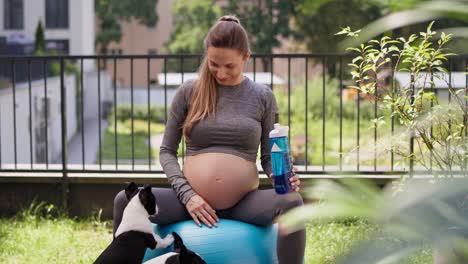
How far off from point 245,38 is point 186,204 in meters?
0.81

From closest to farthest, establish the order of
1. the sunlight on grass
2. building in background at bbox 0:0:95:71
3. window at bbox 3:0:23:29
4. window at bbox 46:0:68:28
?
the sunlight on grass, window at bbox 3:0:23:29, building in background at bbox 0:0:95:71, window at bbox 46:0:68:28

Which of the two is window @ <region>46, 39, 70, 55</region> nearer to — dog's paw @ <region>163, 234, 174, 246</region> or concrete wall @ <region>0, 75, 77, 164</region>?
concrete wall @ <region>0, 75, 77, 164</region>

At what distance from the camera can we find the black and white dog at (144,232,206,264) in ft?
10.5

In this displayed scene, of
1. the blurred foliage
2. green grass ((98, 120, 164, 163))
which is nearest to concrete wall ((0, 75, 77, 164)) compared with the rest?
green grass ((98, 120, 164, 163))

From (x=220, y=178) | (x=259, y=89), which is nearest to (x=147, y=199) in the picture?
(x=220, y=178)

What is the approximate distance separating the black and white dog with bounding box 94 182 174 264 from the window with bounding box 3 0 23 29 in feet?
118

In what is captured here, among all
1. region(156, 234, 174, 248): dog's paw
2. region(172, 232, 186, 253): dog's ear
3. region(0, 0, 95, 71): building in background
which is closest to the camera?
region(172, 232, 186, 253): dog's ear

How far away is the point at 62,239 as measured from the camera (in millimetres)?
5367

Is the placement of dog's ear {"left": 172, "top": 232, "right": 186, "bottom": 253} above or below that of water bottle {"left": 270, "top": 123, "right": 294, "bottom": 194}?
below

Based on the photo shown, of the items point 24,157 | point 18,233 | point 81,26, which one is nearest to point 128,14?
point 81,26

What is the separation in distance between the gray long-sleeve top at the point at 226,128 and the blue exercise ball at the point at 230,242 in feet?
0.57

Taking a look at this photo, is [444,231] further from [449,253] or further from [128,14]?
[128,14]

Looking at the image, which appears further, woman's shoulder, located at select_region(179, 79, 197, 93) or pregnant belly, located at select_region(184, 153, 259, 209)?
woman's shoulder, located at select_region(179, 79, 197, 93)

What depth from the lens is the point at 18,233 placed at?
18.1 ft
